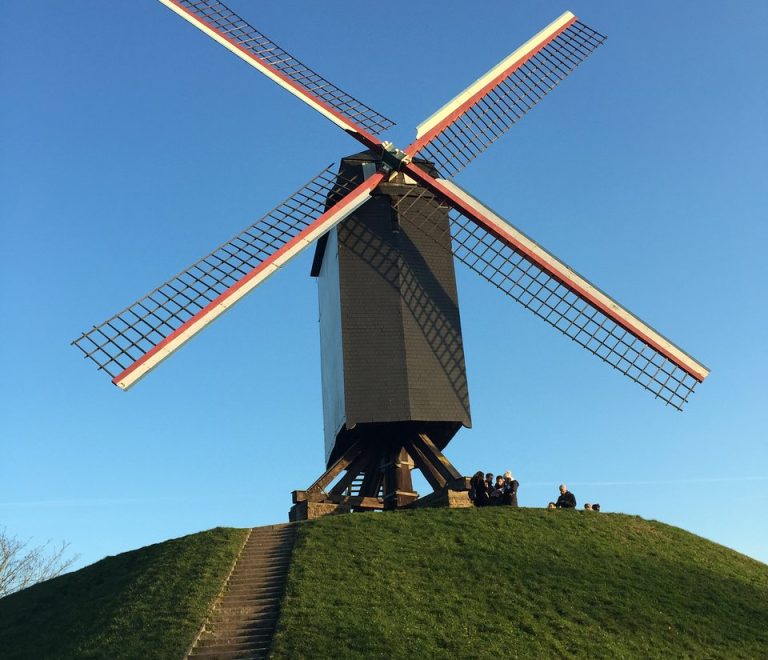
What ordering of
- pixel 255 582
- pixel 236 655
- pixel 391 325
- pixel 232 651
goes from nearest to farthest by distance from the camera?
1. pixel 236 655
2. pixel 232 651
3. pixel 255 582
4. pixel 391 325

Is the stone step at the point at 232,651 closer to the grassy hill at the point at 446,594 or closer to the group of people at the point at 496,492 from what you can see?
the grassy hill at the point at 446,594

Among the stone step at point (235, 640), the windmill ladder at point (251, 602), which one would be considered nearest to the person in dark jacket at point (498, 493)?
the windmill ladder at point (251, 602)

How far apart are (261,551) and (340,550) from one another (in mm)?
2292

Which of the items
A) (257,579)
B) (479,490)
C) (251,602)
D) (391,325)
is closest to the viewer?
(251,602)

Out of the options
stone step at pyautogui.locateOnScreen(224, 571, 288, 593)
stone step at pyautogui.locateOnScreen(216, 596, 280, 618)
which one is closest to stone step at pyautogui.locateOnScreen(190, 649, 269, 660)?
stone step at pyautogui.locateOnScreen(216, 596, 280, 618)

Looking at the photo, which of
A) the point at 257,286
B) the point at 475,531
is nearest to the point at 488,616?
the point at 475,531

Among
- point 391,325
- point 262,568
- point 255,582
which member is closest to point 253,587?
point 255,582

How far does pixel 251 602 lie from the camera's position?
2053 cm

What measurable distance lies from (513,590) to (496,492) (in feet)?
19.0

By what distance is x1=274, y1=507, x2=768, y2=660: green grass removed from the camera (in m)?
18.2

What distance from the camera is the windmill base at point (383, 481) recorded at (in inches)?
1029

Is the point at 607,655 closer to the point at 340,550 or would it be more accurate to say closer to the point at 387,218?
the point at 340,550

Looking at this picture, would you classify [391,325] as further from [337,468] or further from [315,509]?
[315,509]

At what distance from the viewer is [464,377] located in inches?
1078
